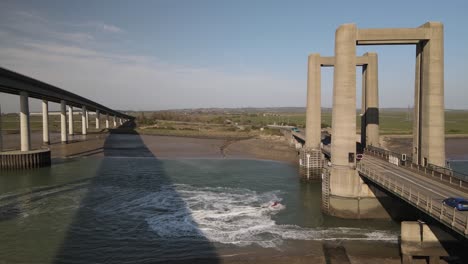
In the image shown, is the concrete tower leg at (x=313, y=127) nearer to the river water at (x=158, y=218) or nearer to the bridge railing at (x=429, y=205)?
the river water at (x=158, y=218)

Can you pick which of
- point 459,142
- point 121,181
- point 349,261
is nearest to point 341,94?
point 349,261

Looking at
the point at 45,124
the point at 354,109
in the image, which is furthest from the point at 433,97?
the point at 45,124

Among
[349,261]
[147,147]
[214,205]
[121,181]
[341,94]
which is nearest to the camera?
[349,261]

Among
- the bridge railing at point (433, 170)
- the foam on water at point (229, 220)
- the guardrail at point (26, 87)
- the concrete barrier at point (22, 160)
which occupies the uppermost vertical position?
the guardrail at point (26, 87)

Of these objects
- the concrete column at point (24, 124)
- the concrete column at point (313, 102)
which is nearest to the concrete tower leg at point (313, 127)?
the concrete column at point (313, 102)

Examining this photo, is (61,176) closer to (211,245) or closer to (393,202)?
(211,245)

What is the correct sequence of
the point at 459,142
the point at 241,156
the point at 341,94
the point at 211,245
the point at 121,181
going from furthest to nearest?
the point at 459,142 → the point at 241,156 → the point at 121,181 → the point at 341,94 → the point at 211,245

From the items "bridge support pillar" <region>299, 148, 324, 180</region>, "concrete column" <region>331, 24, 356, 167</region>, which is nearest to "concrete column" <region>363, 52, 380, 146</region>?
"bridge support pillar" <region>299, 148, 324, 180</region>
